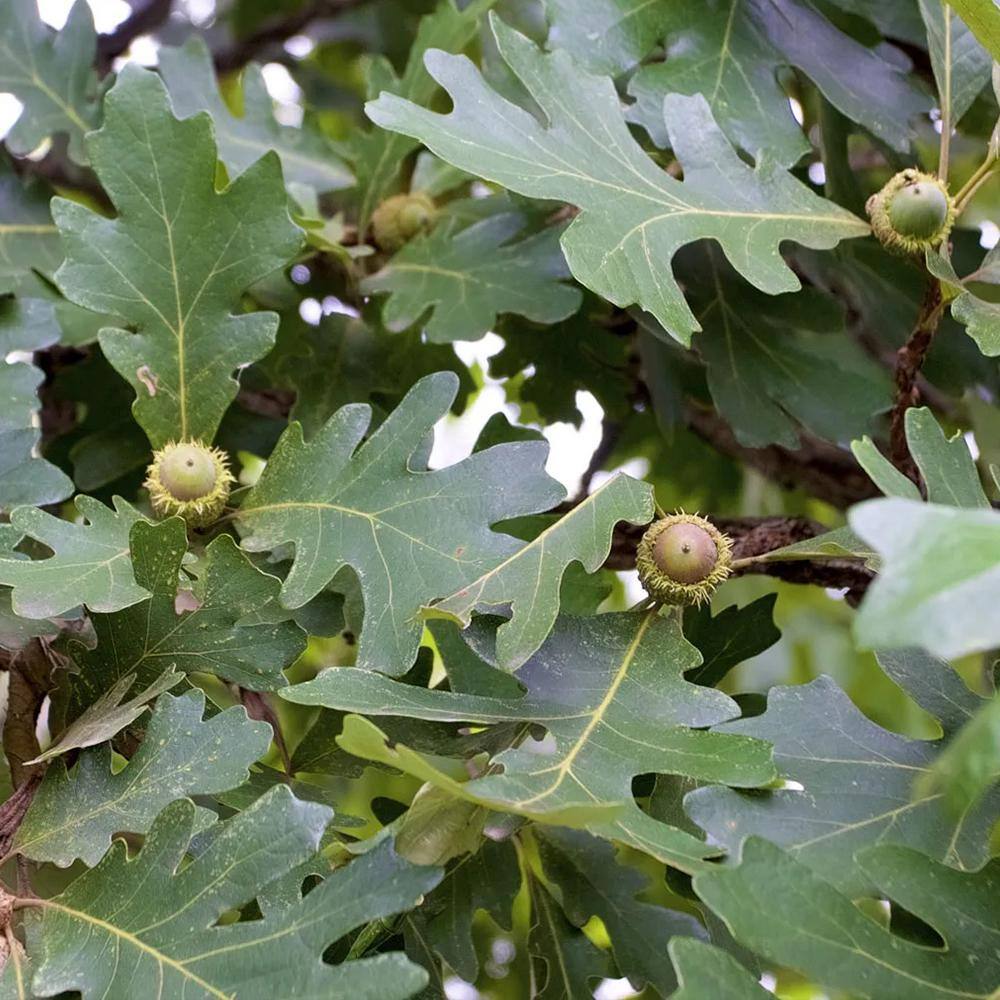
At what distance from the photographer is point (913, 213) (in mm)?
889

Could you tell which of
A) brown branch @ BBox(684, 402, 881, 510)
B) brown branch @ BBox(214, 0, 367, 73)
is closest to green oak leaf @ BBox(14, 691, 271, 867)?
brown branch @ BBox(684, 402, 881, 510)

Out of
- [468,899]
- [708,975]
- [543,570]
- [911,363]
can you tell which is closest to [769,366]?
[911,363]

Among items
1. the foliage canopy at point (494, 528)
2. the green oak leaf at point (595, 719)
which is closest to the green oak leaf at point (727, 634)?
the foliage canopy at point (494, 528)

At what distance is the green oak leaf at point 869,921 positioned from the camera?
58 centimetres

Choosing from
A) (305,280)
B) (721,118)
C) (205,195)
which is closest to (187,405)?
(205,195)

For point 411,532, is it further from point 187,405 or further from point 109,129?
point 109,129

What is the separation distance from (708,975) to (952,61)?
0.75 meters

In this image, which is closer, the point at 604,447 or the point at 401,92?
the point at 401,92

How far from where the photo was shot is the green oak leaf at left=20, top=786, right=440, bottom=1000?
62cm

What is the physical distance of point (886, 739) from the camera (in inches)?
29.4

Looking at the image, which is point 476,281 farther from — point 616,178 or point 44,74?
point 44,74

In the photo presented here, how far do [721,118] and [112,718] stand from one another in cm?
66

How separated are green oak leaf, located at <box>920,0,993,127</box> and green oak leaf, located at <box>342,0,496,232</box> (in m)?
0.38

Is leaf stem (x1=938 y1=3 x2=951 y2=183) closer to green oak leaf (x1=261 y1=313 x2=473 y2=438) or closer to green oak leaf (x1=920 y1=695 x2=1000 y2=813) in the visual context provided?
green oak leaf (x1=261 y1=313 x2=473 y2=438)
